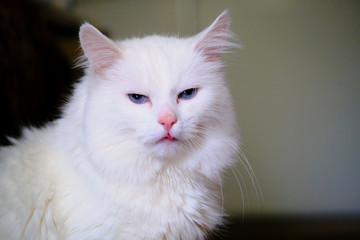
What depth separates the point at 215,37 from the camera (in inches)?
39.0

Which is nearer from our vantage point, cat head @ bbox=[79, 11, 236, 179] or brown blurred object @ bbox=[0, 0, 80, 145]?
cat head @ bbox=[79, 11, 236, 179]

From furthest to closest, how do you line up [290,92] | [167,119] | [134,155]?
[290,92] < [134,155] < [167,119]

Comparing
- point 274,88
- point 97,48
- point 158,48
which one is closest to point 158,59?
point 158,48

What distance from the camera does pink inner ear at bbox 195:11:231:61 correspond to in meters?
0.95

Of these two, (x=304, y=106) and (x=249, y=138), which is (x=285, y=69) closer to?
(x=304, y=106)

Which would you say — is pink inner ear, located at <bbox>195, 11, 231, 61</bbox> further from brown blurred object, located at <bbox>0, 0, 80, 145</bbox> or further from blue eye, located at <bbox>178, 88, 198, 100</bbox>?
brown blurred object, located at <bbox>0, 0, 80, 145</bbox>


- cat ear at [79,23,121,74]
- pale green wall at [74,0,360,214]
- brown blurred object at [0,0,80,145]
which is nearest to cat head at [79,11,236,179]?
cat ear at [79,23,121,74]

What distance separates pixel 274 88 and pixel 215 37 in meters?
1.18

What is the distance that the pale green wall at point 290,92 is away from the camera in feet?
5.43

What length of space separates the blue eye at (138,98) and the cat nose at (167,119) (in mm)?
116

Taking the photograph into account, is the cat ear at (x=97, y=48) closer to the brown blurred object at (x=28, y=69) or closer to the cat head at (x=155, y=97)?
the cat head at (x=155, y=97)

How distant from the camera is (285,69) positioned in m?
1.99

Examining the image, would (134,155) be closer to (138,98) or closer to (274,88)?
(138,98)

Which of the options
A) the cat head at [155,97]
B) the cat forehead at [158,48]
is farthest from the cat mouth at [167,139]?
the cat forehead at [158,48]
